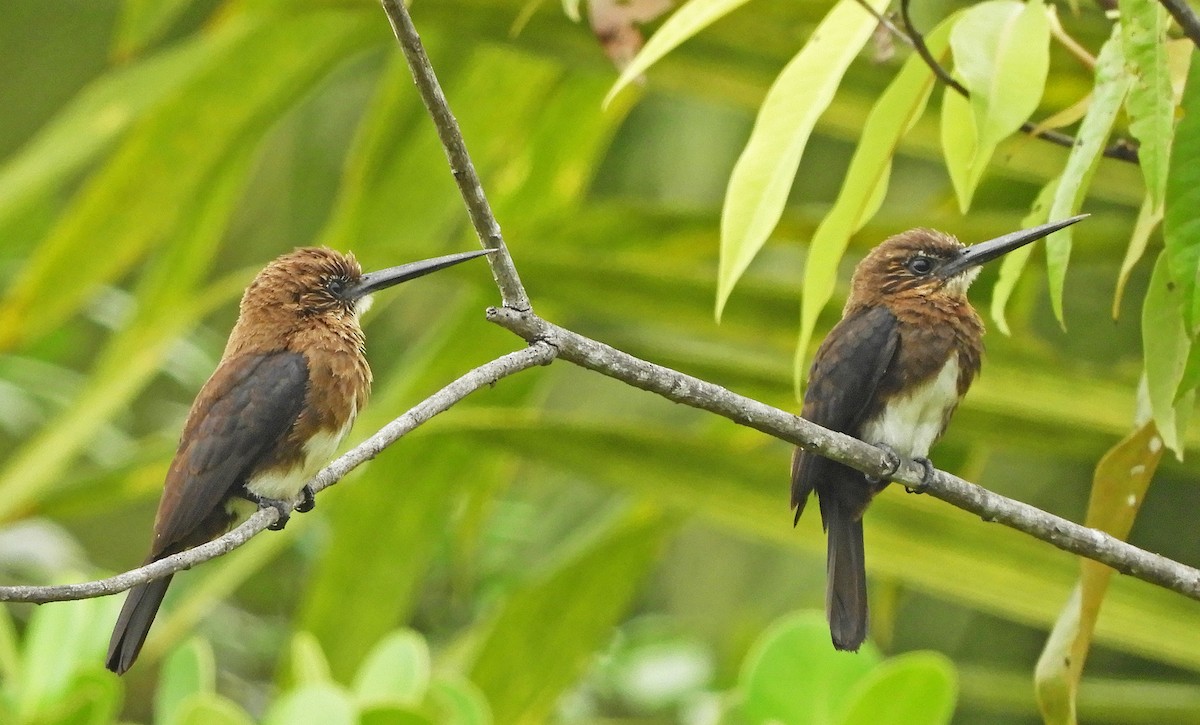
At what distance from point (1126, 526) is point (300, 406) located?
1152mm

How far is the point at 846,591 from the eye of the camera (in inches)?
77.1

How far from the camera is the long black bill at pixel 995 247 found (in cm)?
154

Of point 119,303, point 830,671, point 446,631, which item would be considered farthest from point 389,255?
point 119,303

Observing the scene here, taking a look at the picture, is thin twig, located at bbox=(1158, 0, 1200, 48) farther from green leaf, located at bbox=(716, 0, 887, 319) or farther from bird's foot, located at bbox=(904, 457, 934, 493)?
bird's foot, located at bbox=(904, 457, 934, 493)

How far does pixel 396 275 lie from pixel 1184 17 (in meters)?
1.13

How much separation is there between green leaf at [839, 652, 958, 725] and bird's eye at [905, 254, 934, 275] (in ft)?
2.09

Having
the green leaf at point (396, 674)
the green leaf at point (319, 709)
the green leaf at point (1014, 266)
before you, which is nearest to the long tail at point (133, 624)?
the green leaf at point (319, 709)

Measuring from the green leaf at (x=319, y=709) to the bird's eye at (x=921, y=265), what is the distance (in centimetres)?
110

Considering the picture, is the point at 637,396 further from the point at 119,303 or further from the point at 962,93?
the point at 962,93

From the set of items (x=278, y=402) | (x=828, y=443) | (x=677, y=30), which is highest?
(x=677, y=30)

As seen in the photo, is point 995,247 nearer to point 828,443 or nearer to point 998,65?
point 998,65

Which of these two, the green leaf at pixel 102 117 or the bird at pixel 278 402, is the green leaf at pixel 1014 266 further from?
the green leaf at pixel 102 117

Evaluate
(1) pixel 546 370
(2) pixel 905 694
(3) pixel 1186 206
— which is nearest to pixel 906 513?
(2) pixel 905 694

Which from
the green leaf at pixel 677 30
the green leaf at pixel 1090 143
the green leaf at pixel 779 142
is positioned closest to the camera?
the green leaf at pixel 1090 143
